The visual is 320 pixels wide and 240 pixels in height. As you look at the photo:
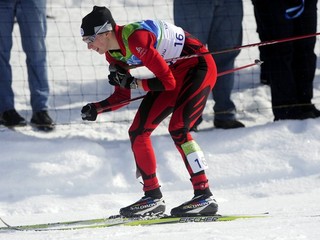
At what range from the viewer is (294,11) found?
851 cm

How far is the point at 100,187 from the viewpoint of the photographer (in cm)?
775

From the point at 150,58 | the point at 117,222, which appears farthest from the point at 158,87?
the point at 117,222

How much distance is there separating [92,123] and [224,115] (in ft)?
4.48

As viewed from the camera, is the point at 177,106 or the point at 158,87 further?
the point at 177,106

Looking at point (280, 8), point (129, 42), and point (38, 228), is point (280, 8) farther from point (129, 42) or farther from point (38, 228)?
point (38, 228)

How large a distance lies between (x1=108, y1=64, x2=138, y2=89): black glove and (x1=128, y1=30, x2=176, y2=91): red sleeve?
10 cm

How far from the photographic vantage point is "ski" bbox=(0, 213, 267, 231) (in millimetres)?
6164

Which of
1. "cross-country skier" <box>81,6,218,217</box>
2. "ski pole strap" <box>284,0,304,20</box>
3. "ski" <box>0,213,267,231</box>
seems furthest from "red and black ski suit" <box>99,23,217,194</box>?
"ski pole strap" <box>284,0,304,20</box>

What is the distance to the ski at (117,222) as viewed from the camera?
6164 mm

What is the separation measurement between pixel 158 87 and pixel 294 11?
9.10ft

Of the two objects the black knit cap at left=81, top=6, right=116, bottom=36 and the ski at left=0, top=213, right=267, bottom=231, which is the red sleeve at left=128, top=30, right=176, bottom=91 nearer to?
the black knit cap at left=81, top=6, right=116, bottom=36

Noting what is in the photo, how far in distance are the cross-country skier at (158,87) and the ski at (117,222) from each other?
136mm

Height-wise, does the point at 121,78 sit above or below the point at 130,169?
above

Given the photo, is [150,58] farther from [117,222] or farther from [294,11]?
[294,11]
